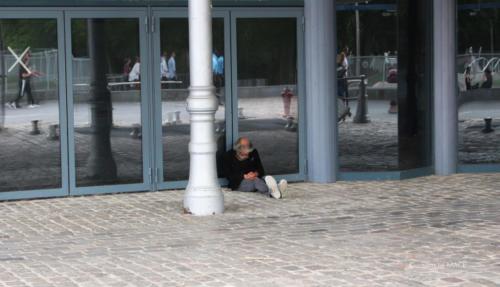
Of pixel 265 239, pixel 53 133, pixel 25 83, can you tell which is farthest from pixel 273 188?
pixel 25 83

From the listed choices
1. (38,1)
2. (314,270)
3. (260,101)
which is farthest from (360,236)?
(38,1)

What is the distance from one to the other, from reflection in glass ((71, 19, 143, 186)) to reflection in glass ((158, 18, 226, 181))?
341 millimetres

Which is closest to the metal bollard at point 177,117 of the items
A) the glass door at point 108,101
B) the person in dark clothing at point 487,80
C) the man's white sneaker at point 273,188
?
the glass door at point 108,101

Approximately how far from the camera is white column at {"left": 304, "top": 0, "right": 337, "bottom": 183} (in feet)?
41.2

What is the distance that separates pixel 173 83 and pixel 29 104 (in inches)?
72.4

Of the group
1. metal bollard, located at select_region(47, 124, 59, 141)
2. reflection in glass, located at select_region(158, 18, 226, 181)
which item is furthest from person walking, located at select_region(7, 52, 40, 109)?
reflection in glass, located at select_region(158, 18, 226, 181)

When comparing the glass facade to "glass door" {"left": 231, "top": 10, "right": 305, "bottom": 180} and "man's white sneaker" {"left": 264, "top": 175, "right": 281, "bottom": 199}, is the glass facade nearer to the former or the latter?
"glass door" {"left": 231, "top": 10, "right": 305, "bottom": 180}

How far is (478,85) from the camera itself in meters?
13.3

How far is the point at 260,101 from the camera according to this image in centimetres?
1247

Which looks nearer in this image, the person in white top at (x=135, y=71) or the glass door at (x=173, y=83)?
the person in white top at (x=135, y=71)

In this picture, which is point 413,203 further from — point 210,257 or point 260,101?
point 210,257

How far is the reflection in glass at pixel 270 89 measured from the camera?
12.4 meters

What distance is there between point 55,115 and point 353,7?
13.8 feet

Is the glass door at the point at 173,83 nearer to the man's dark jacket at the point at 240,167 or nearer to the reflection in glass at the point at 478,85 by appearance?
the man's dark jacket at the point at 240,167
